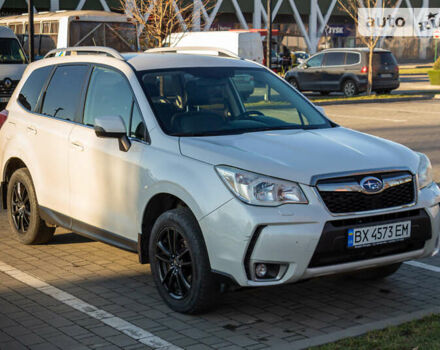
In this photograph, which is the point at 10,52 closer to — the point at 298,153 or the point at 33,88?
the point at 33,88

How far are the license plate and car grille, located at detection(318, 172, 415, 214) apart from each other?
0.42 ft

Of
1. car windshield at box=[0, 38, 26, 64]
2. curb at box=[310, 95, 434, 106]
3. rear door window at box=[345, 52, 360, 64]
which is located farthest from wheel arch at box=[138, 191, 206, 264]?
rear door window at box=[345, 52, 360, 64]

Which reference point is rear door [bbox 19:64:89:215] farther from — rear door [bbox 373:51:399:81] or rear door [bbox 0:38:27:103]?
rear door [bbox 373:51:399:81]

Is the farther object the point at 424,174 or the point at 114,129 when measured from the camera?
the point at 114,129

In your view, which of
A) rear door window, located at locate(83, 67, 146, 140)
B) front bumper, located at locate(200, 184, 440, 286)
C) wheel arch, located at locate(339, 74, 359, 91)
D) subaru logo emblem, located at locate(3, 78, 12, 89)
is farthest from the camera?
wheel arch, located at locate(339, 74, 359, 91)

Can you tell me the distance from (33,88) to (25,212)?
1180 millimetres

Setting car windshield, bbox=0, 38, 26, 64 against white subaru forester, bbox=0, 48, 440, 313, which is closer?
white subaru forester, bbox=0, 48, 440, 313

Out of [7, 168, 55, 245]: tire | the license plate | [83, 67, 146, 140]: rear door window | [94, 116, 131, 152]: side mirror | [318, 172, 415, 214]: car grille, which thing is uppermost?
[83, 67, 146, 140]: rear door window

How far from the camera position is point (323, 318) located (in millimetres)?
5484

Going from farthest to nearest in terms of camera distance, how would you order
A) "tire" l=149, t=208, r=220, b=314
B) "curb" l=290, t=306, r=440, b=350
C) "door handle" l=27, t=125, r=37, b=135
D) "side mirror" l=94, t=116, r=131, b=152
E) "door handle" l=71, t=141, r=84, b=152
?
"door handle" l=27, t=125, r=37, b=135
"door handle" l=71, t=141, r=84, b=152
"side mirror" l=94, t=116, r=131, b=152
"tire" l=149, t=208, r=220, b=314
"curb" l=290, t=306, r=440, b=350

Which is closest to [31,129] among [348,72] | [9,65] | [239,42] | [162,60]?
[162,60]

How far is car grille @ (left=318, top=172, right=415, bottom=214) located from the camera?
202 inches

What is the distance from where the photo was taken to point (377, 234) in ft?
17.2

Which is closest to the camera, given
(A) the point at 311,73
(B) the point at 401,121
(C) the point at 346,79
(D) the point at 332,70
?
(B) the point at 401,121
